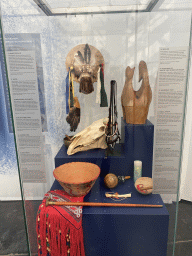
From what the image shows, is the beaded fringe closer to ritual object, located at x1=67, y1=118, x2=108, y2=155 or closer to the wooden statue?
ritual object, located at x1=67, y1=118, x2=108, y2=155

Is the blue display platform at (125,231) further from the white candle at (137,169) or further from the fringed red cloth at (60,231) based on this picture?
the white candle at (137,169)

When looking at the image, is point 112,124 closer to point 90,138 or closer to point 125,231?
point 90,138

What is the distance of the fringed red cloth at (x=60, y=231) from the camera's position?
100 cm

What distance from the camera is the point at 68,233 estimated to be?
1.00 metres

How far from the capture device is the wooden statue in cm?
104

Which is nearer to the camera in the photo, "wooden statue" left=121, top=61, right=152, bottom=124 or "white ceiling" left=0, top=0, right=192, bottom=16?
"white ceiling" left=0, top=0, right=192, bottom=16

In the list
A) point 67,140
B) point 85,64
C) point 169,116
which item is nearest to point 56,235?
point 67,140

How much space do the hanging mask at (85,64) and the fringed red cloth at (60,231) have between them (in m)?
0.72

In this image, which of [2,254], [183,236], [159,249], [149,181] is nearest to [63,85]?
[149,181]

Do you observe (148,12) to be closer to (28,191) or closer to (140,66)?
(140,66)

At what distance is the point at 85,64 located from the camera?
125cm

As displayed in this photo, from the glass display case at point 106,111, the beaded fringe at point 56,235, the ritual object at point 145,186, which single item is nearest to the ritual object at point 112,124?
the glass display case at point 106,111

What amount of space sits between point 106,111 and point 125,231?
62 cm

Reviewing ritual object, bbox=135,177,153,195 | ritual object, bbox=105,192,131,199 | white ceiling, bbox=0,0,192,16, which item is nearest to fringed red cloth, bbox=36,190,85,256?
ritual object, bbox=105,192,131,199
